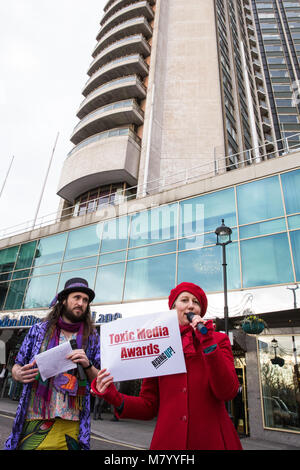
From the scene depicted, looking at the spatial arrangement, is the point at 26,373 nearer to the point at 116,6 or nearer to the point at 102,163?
the point at 102,163

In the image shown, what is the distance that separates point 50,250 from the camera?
752 inches

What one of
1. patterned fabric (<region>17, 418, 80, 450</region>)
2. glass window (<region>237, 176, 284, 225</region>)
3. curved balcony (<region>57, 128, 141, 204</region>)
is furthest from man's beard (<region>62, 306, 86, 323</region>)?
curved balcony (<region>57, 128, 141, 204</region>)

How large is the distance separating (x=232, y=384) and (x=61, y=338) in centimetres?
182

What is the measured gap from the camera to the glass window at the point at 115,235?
16.1 m

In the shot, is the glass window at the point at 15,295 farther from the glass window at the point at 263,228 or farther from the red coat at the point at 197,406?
the red coat at the point at 197,406

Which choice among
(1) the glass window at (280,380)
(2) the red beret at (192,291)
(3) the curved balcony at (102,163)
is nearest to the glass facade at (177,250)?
(1) the glass window at (280,380)

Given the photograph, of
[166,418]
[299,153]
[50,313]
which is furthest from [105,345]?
[299,153]

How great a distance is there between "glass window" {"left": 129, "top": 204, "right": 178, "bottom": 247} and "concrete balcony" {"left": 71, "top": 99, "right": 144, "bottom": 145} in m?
14.3

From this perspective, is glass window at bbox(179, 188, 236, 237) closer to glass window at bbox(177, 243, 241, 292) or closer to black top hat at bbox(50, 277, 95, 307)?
glass window at bbox(177, 243, 241, 292)

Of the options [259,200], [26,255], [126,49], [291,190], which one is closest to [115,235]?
[26,255]

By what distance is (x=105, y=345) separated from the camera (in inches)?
87.2

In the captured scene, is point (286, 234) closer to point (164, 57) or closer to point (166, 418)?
point (166, 418)

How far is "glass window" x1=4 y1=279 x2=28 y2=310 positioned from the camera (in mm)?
18703

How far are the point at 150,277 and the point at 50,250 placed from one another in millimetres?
8536
